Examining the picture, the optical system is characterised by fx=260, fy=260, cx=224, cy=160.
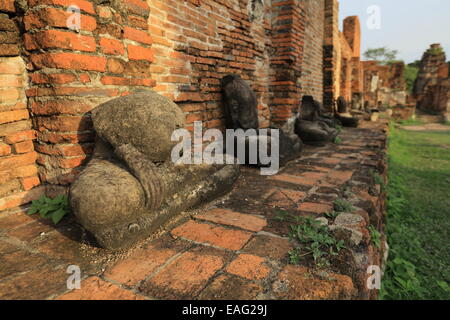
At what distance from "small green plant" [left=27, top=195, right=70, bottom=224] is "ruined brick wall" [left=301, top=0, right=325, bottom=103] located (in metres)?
5.34

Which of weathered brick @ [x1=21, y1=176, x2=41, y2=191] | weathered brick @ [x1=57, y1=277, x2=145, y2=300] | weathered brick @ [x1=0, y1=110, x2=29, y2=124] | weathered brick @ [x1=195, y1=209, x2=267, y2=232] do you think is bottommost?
weathered brick @ [x1=57, y1=277, x2=145, y2=300]

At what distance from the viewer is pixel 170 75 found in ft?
8.98

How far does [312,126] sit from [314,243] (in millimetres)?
3907

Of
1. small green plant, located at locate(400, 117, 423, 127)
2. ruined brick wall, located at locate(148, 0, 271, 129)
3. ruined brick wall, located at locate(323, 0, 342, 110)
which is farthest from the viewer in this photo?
small green plant, located at locate(400, 117, 423, 127)

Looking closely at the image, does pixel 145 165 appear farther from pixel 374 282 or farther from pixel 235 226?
pixel 374 282

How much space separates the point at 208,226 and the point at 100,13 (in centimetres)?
170

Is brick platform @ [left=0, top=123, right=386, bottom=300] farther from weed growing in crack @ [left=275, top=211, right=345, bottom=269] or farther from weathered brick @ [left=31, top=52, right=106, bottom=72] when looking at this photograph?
weathered brick @ [left=31, top=52, right=106, bottom=72]

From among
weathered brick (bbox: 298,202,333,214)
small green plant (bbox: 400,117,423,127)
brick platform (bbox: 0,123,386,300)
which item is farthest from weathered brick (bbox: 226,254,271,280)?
small green plant (bbox: 400,117,423,127)

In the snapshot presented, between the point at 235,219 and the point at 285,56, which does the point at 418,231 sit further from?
the point at 285,56

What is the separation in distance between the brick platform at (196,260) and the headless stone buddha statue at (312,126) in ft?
9.15

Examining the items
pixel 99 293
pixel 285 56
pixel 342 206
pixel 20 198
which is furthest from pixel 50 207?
pixel 285 56

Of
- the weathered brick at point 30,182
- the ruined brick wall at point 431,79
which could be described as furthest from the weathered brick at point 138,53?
the ruined brick wall at point 431,79

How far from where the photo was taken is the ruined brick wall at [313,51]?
19.5 ft

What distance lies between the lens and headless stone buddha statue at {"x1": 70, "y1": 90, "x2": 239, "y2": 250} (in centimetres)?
134
